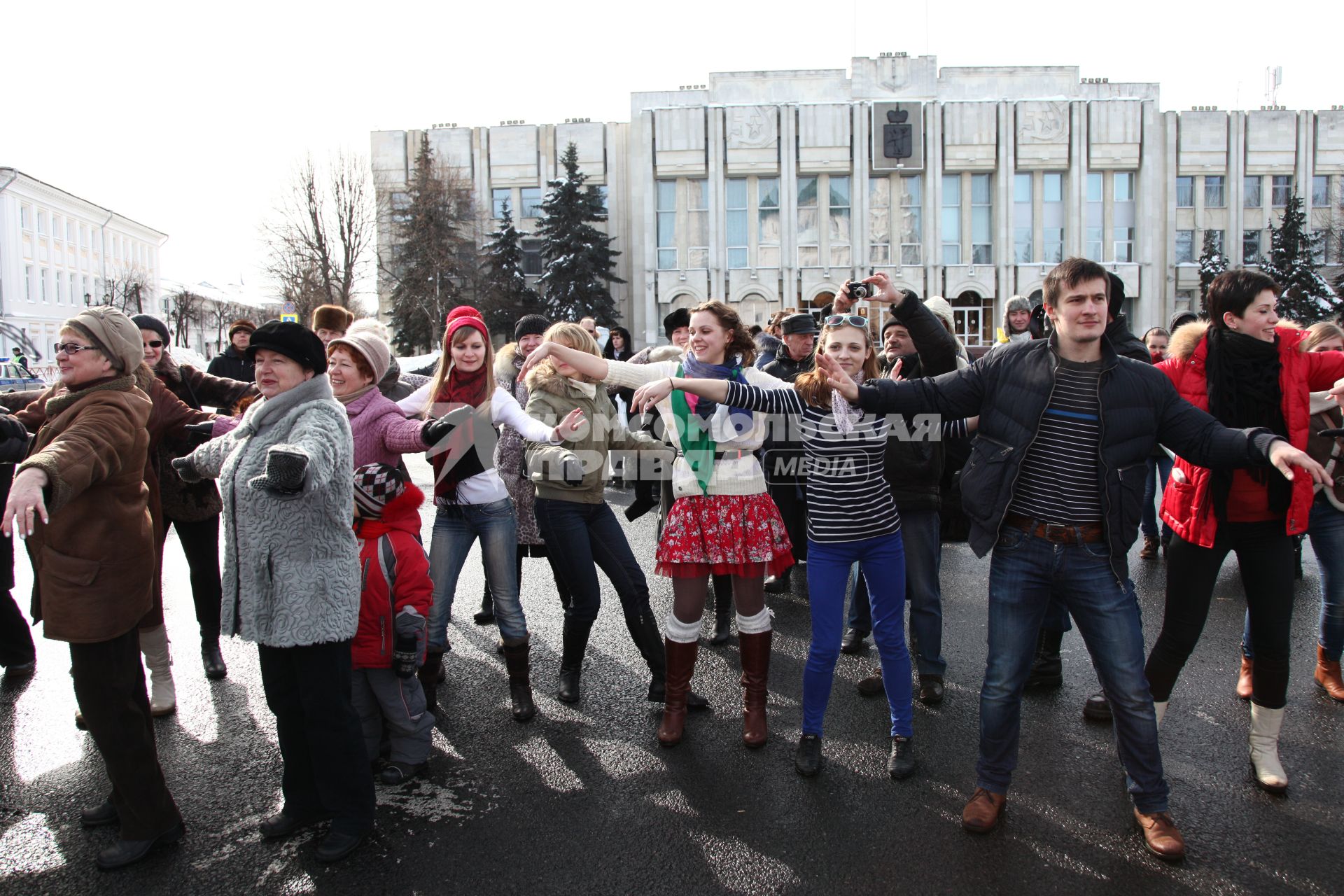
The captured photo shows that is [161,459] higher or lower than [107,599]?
higher

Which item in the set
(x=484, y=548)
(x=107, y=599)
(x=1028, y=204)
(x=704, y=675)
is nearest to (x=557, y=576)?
(x=484, y=548)

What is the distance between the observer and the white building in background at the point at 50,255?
Result: 207ft

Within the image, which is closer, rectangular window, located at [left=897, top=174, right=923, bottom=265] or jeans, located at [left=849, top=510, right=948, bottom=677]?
jeans, located at [left=849, top=510, right=948, bottom=677]

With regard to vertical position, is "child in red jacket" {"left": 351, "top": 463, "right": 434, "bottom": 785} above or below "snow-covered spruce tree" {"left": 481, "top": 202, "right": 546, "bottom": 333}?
below

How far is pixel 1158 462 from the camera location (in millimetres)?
9094

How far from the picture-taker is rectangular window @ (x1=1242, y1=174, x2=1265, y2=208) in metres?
44.7

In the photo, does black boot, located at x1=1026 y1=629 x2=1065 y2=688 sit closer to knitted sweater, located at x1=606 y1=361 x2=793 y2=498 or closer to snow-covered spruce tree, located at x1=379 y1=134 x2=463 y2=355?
knitted sweater, located at x1=606 y1=361 x2=793 y2=498

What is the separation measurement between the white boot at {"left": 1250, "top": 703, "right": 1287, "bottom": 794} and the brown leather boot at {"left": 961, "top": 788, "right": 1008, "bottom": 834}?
1215 mm

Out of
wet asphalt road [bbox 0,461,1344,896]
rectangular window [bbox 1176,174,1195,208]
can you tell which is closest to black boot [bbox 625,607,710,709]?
wet asphalt road [bbox 0,461,1344,896]

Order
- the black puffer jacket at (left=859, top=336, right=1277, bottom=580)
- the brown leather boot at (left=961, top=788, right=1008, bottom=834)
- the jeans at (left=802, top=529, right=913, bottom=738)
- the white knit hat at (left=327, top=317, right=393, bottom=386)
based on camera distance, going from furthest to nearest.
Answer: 1. the white knit hat at (left=327, top=317, right=393, bottom=386)
2. the jeans at (left=802, top=529, right=913, bottom=738)
3. the brown leather boot at (left=961, top=788, right=1008, bottom=834)
4. the black puffer jacket at (left=859, top=336, right=1277, bottom=580)

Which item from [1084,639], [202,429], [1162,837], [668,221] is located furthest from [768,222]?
[1162,837]

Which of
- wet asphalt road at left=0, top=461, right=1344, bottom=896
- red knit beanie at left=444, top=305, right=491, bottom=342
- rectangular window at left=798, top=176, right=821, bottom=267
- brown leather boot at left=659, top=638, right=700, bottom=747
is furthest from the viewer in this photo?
rectangular window at left=798, top=176, right=821, bottom=267

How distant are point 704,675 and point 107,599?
3188 mm

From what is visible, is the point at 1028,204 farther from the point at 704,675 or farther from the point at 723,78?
the point at 704,675
